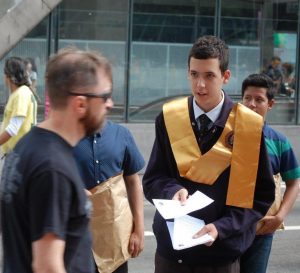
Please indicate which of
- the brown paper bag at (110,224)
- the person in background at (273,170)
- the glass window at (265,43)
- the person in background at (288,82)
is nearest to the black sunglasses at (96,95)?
the brown paper bag at (110,224)

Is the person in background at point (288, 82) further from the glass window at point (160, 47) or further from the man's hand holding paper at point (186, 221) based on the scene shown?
the man's hand holding paper at point (186, 221)

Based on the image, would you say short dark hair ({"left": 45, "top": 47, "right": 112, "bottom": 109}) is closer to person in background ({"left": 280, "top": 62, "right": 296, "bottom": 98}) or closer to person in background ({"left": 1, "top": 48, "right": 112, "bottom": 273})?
person in background ({"left": 1, "top": 48, "right": 112, "bottom": 273})

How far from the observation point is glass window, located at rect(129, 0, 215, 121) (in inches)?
583

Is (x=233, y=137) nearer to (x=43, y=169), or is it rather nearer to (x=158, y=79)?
(x=43, y=169)

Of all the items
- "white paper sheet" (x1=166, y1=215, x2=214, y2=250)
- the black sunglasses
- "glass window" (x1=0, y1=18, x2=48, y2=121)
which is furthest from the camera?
"glass window" (x1=0, y1=18, x2=48, y2=121)

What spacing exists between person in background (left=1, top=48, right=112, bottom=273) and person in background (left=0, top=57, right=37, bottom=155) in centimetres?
524

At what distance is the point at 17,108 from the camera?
8328mm

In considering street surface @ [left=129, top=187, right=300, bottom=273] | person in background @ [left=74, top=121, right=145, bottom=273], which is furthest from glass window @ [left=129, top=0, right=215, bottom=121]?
person in background @ [left=74, top=121, right=145, bottom=273]

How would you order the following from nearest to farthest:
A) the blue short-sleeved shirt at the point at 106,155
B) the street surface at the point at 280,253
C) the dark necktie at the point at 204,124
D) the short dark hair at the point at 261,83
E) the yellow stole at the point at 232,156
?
the yellow stole at the point at 232,156 → the dark necktie at the point at 204,124 → the blue short-sleeved shirt at the point at 106,155 → the short dark hair at the point at 261,83 → the street surface at the point at 280,253

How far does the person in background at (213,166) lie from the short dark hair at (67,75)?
1229mm

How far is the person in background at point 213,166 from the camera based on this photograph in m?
4.07

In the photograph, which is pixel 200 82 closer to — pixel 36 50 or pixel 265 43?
pixel 36 50

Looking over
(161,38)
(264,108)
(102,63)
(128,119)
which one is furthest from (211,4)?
(102,63)

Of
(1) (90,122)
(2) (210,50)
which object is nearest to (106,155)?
(2) (210,50)
